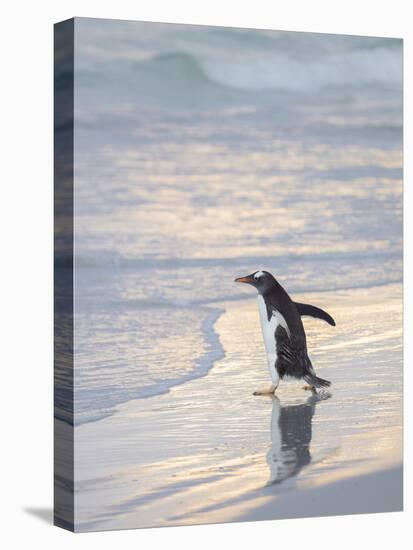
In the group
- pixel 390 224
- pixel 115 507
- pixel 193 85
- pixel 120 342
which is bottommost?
pixel 115 507

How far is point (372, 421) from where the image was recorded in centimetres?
1127

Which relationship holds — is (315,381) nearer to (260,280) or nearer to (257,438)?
(257,438)

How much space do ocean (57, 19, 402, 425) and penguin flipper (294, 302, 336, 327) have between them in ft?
0.43

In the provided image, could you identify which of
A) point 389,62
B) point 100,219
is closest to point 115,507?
point 100,219

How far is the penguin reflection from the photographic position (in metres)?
10.8

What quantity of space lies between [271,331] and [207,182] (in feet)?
3.60

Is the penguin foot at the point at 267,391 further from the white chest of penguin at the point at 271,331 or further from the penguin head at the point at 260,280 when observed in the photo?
the penguin head at the point at 260,280

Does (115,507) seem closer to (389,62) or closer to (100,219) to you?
(100,219)

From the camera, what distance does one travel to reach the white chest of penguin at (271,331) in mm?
11117

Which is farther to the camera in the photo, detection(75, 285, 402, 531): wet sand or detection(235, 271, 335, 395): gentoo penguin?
detection(235, 271, 335, 395): gentoo penguin

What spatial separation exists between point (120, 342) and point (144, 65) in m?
1.73

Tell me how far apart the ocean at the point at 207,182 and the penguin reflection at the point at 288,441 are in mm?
468

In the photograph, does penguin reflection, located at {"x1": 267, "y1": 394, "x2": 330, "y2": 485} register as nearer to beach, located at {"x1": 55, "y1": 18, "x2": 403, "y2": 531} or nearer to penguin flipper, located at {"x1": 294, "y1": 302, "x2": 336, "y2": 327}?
beach, located at {"x1": 55, "y1": 18, "x2": 403, "y2": 531}

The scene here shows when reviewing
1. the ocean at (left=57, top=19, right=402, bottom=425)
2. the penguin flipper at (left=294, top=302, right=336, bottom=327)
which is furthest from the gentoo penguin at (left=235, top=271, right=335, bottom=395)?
the ocean at (left=57, top=19, right=402, bottom=425)
